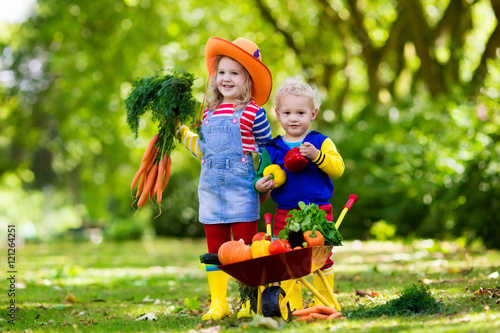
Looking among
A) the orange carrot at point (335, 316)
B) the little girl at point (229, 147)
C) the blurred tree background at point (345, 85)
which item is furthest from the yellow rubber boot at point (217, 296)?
the blurred tree background at point (345, 85)

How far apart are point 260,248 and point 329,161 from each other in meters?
0.81

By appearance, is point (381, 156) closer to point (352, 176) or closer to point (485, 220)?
point (352, 176)

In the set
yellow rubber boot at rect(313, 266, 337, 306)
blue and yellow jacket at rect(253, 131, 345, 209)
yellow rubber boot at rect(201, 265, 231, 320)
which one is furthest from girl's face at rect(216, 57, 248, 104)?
yellow rubber boot at rect(313, 266, 337, 306)

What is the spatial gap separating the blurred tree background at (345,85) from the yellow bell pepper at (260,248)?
172 inches

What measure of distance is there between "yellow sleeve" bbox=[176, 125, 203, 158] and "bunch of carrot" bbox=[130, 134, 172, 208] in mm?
186

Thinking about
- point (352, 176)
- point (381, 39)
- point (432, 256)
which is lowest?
point (432, 256)

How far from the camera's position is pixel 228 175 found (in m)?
4.47

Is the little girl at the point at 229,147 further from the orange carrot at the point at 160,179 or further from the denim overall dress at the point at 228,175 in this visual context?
the orange carrot at the point at 160,179

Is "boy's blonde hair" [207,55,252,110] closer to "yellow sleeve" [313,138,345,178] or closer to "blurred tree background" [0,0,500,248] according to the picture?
"yellow sleeve" [313,138,345,178]

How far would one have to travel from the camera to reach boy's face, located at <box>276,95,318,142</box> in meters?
4.43

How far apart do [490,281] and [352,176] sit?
6.87m

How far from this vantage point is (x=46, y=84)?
21.4 m

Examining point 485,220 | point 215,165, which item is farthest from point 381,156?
point 215,165

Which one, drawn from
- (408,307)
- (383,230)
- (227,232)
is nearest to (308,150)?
(227,232)
